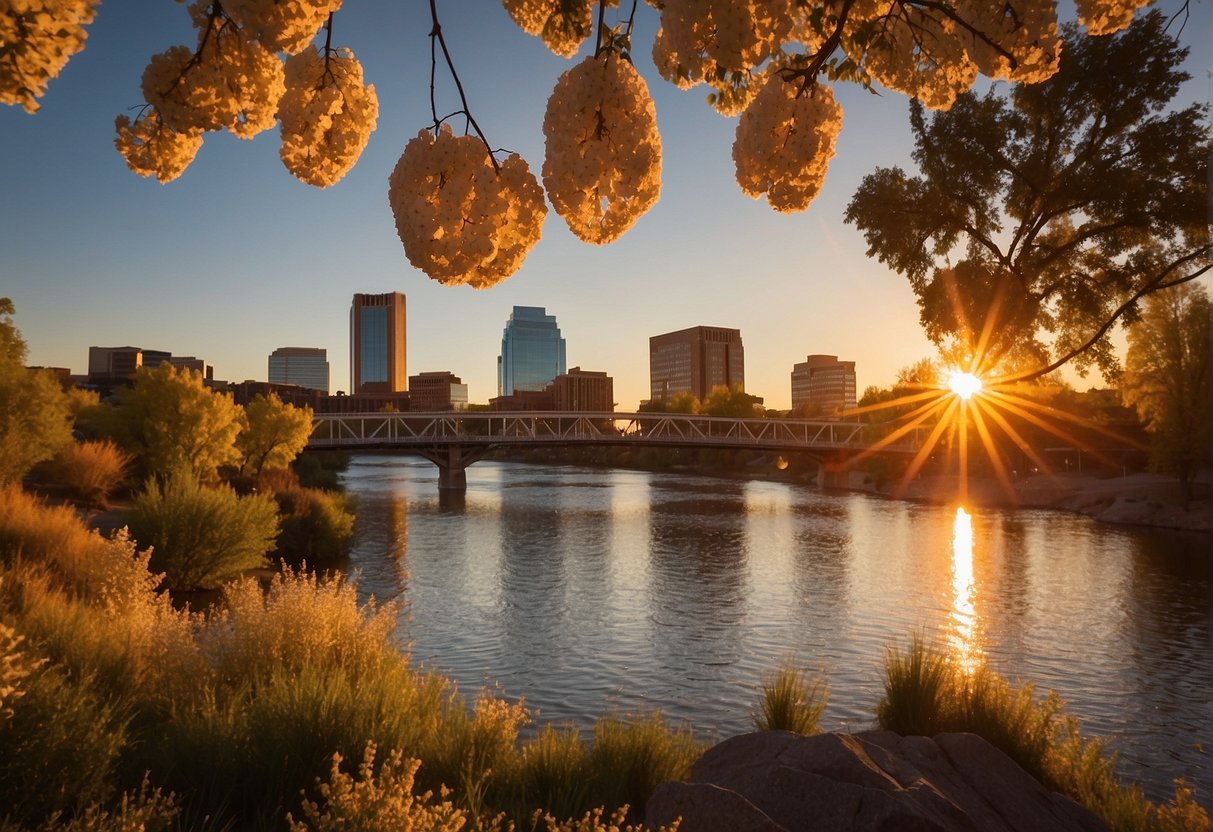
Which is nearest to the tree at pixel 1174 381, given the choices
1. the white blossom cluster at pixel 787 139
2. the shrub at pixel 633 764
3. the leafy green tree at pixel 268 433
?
the shrub at pixel 633 764

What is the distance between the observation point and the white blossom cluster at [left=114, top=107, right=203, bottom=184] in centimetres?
270

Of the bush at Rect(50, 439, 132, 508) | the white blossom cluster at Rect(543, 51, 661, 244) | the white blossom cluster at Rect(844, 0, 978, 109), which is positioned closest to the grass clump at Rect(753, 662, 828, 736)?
the white blossom cluster at Rect(844, 0, 978, 109)

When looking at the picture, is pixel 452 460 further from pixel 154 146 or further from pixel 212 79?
pixel 212 79

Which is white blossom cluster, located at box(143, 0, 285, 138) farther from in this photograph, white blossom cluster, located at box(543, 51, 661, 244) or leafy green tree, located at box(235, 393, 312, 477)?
leafy green tree, located at box(235, 393, 312, 477)

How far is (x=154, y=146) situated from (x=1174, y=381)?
44879 mm

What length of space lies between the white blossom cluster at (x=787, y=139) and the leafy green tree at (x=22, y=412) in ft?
90.1

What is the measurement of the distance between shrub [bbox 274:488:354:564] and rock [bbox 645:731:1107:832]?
24903 millimetres

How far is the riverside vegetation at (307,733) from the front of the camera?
559cm

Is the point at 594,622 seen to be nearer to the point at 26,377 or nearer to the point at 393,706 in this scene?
the point at 393,706

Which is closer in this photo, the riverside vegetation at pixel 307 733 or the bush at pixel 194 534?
the riverside vegetation at pixel 307 733

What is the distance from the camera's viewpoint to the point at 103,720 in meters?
6.12

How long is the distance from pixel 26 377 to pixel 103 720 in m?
25.2

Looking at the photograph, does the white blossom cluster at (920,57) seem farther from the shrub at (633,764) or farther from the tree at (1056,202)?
the shrub at (633,764)

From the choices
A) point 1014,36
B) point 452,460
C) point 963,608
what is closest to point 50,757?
point 1014,36
